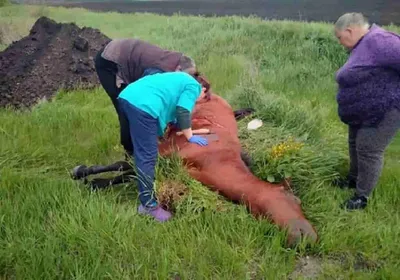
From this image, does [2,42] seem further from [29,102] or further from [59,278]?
[59,278]

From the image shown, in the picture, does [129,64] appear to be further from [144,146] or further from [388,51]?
[388,51]

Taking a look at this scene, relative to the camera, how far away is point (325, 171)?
5059 mm

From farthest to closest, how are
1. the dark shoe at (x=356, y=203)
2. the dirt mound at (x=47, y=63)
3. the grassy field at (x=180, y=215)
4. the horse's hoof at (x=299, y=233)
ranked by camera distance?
the dirt mound at (x=47, y=63)
the dark shoe at (x=356, y=203)
the horse's hoof at (x=299, y=233)
the grassy field at (x=180, y=215)

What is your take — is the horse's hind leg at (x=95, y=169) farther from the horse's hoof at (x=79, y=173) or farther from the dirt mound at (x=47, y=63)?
the dirt mound at (x=47, y=63)

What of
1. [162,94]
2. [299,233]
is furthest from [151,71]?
[299,233]

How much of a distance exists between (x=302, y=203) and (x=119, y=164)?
1.59 m

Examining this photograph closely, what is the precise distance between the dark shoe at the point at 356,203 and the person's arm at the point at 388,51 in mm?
1069

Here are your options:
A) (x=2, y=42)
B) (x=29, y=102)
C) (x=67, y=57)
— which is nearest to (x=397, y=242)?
(x=29, y=102)

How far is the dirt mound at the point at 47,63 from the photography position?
827 cm

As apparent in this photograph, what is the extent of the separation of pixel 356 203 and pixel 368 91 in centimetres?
90

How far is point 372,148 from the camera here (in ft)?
15.0

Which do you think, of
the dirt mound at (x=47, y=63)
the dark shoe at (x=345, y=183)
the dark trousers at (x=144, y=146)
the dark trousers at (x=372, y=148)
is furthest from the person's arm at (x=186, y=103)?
the dirt mound at (x=47, y=63)

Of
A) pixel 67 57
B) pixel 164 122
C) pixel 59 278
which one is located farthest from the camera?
pixel 67 57

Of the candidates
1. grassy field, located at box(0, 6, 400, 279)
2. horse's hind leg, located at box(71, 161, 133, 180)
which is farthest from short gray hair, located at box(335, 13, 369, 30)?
horse's hind leg, located at box(71, 161, 133, 180)
